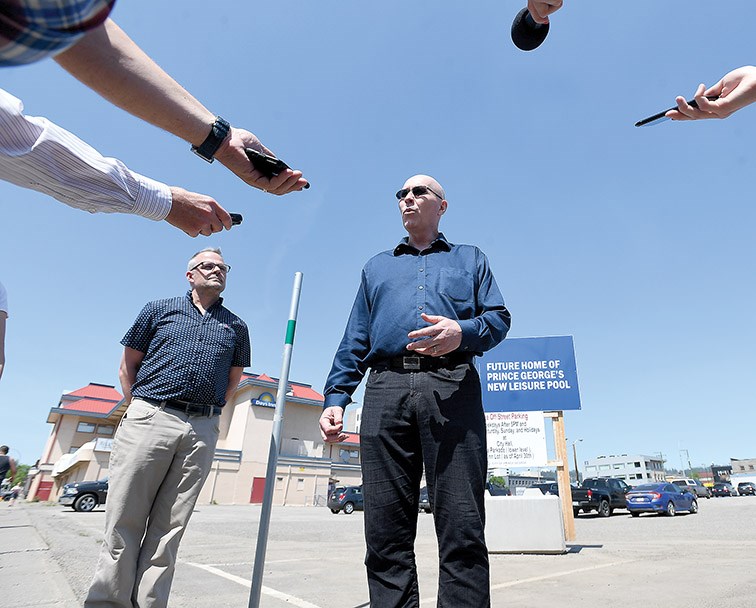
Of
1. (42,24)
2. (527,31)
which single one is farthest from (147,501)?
(527,31)

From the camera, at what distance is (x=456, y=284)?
246 cm

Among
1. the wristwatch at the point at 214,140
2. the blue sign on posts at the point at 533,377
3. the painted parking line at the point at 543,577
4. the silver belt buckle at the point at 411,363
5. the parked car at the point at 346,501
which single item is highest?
the blue sign on posts at the point at 533,377

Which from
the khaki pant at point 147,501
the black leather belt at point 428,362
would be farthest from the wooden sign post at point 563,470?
the khaki pant at point 147,501

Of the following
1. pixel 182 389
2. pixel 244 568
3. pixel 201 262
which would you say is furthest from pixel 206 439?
pixel 244 568

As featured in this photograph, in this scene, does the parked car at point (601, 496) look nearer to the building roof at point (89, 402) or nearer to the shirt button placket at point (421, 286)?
the shirt button placket at point (421, 286)

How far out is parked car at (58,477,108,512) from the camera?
55.0 ft

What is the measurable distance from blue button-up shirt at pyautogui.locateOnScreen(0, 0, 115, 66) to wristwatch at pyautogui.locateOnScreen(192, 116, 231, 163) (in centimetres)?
78

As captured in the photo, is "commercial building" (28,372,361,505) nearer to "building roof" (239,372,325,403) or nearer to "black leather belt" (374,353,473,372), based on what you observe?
"building roof" (239,372,325,403)

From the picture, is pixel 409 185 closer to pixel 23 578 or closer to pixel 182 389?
pixel 182 389

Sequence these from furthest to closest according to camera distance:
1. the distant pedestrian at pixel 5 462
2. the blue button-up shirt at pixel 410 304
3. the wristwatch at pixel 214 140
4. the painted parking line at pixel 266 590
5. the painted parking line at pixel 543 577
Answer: the distant pedestrian at pixel 5 462, the painted parking line at pixel 543 577, the painted parking line at pixel 266 590, the blue button-up shirt at pixel 410 304, the wristwatch at pixel 214 140

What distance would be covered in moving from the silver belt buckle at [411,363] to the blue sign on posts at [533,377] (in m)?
4.93

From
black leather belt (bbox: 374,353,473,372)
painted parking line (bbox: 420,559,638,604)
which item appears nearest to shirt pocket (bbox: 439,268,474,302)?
black leather belt (bbox: 374,353,473,372)

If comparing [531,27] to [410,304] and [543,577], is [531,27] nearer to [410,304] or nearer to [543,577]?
[410,304]

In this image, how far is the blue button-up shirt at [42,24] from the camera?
1.78 ft
